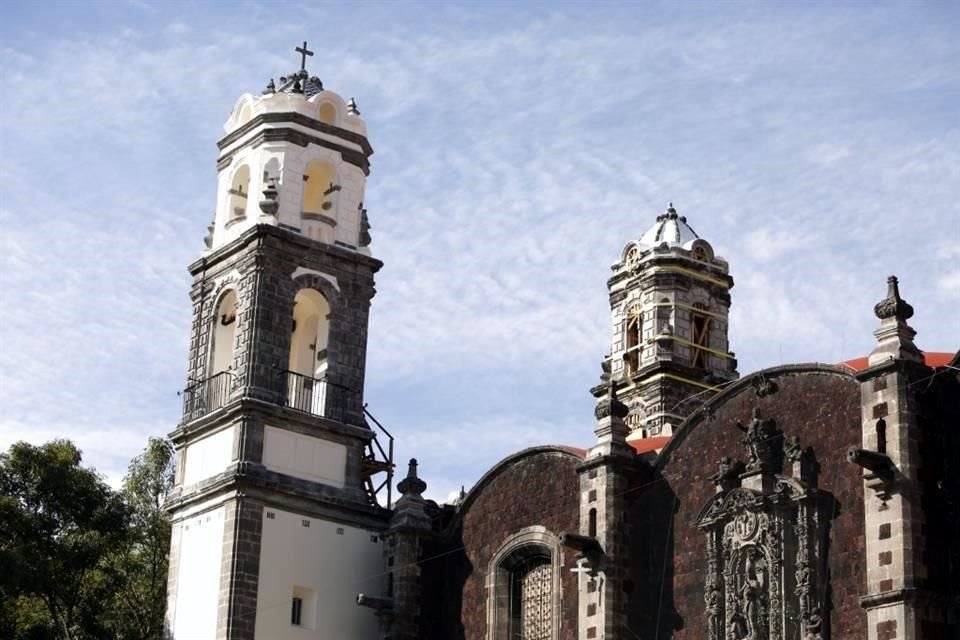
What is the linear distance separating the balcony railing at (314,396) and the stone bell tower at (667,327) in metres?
9.72

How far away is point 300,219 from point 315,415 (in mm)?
4550

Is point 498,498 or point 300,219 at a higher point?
point 300,219

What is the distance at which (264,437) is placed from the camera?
3841 cm

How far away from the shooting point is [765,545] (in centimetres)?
3002

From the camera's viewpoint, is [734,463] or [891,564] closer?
[891,564]

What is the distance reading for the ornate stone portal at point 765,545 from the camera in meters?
29.3

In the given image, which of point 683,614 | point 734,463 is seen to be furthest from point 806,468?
point 683,614

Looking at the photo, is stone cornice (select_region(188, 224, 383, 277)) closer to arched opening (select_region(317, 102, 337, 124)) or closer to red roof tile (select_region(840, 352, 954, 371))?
arched opening (select_region(317, 102, 337, 124))

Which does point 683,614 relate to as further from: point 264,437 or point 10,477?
point 10,477

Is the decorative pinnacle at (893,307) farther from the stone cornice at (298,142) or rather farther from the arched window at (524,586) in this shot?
the stone cornice at (298,142)

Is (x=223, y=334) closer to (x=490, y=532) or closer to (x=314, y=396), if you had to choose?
(x=314, y=396)

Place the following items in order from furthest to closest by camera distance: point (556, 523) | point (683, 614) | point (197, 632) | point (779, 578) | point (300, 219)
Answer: point (300, 219), point (197, 632), point (556, 523), point (683, 614), point (779, 578)

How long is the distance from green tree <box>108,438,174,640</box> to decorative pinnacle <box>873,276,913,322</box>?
901 inches

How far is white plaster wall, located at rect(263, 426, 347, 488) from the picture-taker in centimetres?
3847
